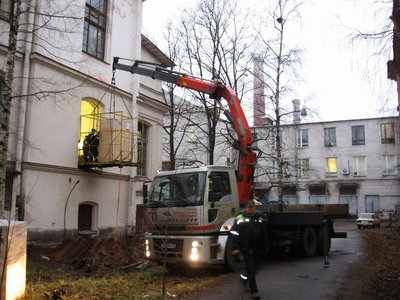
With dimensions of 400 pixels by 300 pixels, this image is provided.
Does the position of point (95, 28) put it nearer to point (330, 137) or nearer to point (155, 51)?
point (155, 51)

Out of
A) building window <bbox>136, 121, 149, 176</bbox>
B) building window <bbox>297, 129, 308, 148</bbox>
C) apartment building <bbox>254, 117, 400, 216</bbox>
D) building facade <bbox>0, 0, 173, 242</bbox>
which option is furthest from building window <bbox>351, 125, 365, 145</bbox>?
building facade <bbox>0, 0, 173, 242</bbox>

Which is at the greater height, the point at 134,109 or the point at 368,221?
the point at 134,109

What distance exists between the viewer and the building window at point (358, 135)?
4425 cm

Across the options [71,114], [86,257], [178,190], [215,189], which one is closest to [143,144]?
[71,114]

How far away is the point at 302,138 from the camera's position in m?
46.9

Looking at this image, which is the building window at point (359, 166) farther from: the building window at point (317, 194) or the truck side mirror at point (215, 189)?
the truck side mirror at point (215, 189)

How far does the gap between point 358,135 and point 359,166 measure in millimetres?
3537

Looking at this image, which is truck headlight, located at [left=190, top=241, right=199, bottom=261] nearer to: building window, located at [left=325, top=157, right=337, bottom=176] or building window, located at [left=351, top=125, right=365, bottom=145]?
building window, located at [left=325, top=157, right=337, bottom=176]

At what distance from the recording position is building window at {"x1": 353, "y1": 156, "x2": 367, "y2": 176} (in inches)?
1731

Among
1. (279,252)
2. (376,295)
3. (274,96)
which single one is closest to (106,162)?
(279,252)

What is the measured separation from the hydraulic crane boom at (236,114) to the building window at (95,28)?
1676mm

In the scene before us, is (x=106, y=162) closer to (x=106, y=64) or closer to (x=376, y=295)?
(x=106, y=64)

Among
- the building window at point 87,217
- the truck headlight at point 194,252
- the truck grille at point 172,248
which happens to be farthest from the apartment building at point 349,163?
the truck headlight at point 194,252

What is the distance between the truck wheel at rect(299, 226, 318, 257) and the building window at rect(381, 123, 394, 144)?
1357 inches
